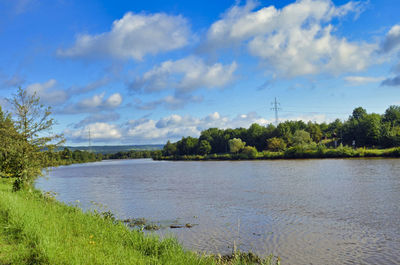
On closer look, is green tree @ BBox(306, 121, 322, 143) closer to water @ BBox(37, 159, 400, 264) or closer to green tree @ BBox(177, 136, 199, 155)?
green tree @ BBox(177, 136, 199, 155)

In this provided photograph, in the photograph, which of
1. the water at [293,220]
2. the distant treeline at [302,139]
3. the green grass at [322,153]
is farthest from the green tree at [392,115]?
the water at [293,220]

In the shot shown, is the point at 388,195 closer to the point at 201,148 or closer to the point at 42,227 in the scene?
the point at 42,227

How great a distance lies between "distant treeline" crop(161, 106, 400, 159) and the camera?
9350 cm

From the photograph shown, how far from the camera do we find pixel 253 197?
82.5 ft

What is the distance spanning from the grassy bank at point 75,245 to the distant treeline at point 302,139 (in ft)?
251

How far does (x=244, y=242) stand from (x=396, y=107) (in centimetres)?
12782

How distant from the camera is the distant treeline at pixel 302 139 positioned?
93.5 meters

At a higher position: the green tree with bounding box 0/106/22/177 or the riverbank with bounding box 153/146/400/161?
the green tree with bounding box 0/106/22/177

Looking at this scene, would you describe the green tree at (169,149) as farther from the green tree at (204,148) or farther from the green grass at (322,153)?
the green grass at (322,153)

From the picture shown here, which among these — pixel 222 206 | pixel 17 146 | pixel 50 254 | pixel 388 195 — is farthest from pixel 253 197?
pixel 50 254

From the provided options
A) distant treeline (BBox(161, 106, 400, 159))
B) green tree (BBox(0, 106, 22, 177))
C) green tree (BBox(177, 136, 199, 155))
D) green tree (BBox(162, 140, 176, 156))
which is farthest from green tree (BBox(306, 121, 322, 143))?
green tree (BBox(0, 106, 22, 177))

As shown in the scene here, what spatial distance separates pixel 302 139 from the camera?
108m

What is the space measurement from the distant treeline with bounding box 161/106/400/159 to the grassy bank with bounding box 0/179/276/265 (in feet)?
251

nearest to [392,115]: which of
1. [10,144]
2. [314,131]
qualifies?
[314,131]
